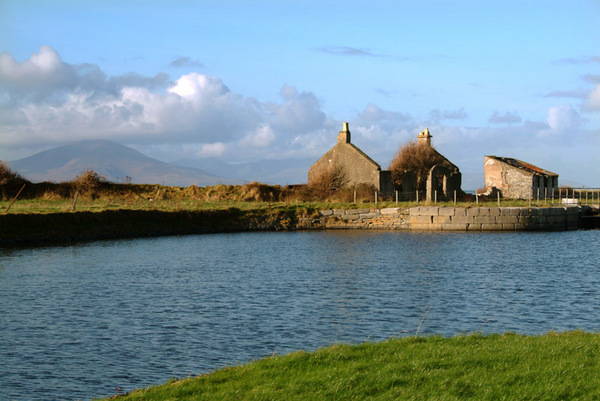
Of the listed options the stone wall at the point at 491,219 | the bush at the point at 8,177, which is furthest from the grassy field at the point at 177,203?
the stone wall at the point at 491,219

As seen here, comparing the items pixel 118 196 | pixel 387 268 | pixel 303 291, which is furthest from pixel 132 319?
pixel 118 196

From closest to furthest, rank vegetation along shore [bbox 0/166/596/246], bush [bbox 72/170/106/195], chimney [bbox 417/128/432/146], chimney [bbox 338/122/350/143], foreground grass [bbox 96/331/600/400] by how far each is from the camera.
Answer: foreground grass [bbox 96/331/600/400]
vegetation along shore [bbox 0/166/596/246]
bush [bbox 72/170/106/195]
chimney [bbox 338/122/350/143]
chimney [bbox 417/128/432/146]

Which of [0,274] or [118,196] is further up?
[118,196]

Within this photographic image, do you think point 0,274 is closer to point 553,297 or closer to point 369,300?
point 369,300

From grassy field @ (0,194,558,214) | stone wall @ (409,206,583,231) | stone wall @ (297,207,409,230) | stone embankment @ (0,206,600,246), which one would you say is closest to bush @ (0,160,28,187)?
grassy field @ (0,194,558,214)

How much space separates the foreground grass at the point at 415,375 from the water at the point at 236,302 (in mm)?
2616

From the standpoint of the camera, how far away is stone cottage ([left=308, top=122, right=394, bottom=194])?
194 feet

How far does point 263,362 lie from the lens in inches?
423

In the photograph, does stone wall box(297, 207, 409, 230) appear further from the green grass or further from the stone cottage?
the stone cottage

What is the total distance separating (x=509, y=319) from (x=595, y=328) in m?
2.13

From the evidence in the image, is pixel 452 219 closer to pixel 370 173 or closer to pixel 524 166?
pixel 370 173

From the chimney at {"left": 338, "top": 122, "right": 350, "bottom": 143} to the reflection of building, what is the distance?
16.0m

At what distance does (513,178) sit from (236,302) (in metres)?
51.5

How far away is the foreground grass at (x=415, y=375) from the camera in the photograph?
8594 millimetres
